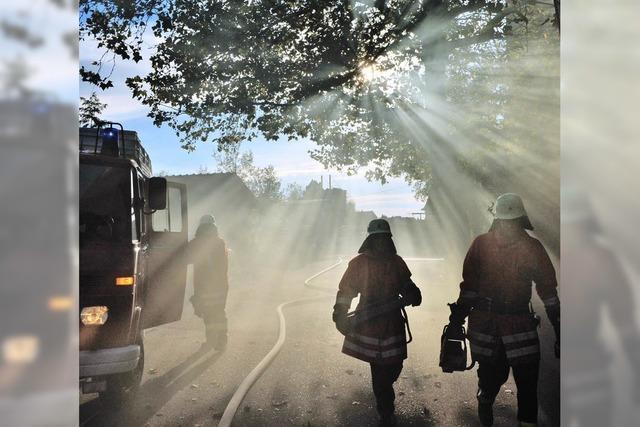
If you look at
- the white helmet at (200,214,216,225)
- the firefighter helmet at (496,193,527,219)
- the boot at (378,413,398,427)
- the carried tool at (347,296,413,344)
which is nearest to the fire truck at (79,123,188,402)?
the white helmet at (200,214,216,225)

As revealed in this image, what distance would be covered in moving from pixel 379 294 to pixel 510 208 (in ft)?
4.21

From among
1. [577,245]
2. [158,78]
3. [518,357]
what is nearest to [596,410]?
[577,245]

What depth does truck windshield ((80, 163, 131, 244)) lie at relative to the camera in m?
4.93

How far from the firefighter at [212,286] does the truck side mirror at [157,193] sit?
2.37 meters

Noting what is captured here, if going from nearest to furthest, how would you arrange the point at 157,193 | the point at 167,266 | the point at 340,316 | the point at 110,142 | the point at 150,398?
1. the point at 340,316
2. the point at 157,193
3. the point at 150,398
4. the point at 110,142
5. the point at 167,266

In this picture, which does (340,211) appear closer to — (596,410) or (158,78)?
(158,78)

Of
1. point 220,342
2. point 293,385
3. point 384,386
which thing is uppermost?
point 384,386

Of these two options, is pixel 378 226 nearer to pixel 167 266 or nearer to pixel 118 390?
pixel 118 390

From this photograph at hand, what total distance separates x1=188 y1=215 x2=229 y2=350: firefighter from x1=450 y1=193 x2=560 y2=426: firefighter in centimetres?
433

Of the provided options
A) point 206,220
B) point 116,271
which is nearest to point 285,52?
point 206,220

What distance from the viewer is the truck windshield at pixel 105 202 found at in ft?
16.2

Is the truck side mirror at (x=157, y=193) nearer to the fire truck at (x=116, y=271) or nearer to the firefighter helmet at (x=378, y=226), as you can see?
the fire truck at (x=116, y=271)

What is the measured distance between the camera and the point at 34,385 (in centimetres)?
258

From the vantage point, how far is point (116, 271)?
454cm
